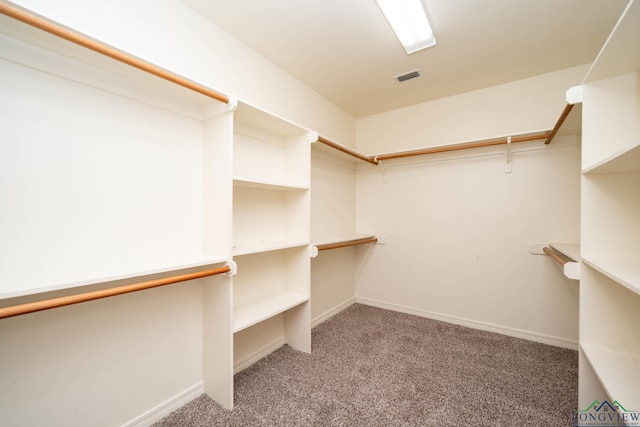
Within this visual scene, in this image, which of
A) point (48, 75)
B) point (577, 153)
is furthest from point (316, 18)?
point (577, 153)

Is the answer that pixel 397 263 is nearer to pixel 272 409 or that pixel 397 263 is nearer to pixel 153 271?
pixel 272 409

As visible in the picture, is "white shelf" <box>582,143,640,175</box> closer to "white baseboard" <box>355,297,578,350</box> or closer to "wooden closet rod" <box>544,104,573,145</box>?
"wooden closet rod" <box>544,104,573,145</box>

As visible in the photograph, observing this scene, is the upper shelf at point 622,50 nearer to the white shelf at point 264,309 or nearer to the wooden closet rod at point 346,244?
the wooden closet rod at point 346,244

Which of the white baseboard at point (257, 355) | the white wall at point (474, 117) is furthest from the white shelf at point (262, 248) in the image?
the white wall at point (474, 117)

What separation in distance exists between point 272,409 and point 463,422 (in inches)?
40.7

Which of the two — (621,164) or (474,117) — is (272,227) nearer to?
(621,164)

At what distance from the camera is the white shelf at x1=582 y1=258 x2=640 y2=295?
0.88 m

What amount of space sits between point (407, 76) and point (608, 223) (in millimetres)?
1715

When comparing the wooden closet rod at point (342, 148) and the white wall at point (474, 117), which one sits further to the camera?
the white wall at point (474, 117)

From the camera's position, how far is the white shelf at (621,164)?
0.90m

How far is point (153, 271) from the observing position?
110 cm

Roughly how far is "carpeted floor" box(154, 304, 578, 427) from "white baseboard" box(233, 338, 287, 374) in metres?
0.04

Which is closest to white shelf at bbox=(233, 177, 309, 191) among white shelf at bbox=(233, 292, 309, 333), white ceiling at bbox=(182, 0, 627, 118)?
white shelf at bbox=(233, 292, 309, 333)

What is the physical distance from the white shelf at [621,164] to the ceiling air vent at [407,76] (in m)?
1.43
